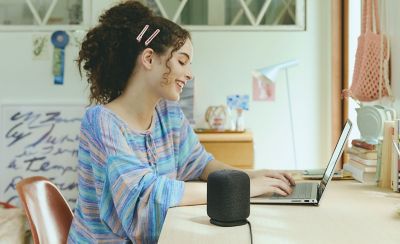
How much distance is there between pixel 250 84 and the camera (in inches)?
142

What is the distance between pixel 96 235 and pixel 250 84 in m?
2.23

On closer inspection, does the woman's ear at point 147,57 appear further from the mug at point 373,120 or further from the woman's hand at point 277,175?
the mug at point 373,120

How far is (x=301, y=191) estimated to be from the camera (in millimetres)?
1583

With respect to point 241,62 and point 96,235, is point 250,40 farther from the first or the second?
point 96,235

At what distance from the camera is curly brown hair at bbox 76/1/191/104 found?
1631 mm

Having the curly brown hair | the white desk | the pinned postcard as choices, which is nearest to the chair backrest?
the curly brown hair

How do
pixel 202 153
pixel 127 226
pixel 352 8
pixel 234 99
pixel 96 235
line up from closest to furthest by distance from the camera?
pixel 127 226, pixel 96 235, pixel 202 153, pixel 352 8, pixel 234 99

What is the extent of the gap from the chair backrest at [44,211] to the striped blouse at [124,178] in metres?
0.08

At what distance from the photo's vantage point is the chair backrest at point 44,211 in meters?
1.62

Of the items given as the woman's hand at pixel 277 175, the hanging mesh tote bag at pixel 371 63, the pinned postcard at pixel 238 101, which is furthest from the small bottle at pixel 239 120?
the woman's hand at pixel 277 175

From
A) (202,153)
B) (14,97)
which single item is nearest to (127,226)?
(202,153)

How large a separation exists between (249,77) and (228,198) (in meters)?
2.45

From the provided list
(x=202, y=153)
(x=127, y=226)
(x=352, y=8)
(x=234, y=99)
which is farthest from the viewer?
(x=234, y=99)

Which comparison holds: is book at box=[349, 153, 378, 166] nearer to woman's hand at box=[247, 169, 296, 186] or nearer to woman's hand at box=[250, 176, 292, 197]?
woman's hand at box=[247, 169, 296, 186]
